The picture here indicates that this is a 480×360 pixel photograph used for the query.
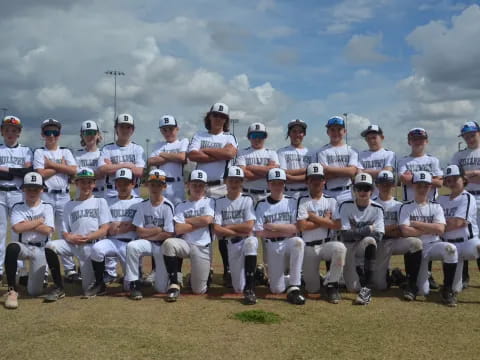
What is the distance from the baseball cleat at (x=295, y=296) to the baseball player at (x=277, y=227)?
0.33 metres

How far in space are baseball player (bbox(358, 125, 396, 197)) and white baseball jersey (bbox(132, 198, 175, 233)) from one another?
316cm

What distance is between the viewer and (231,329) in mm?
5281

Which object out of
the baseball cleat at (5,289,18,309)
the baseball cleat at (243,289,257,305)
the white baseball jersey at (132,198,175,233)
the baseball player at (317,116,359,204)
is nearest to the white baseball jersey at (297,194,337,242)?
the baseball player at (317,116,359,204)

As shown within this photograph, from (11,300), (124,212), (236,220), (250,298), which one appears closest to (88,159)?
(124,212)

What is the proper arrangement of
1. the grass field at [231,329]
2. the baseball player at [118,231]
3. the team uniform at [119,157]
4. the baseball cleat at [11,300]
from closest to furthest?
the grass field at [231,329], the baseball cleat at [11,300], the baseball player at [118,231], the team uniform at [119,157]

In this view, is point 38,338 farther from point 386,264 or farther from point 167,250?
point 386,264

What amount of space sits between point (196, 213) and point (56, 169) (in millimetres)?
2513

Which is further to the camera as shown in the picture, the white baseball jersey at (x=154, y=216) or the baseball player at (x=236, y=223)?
the white baseball jersey at (x=154, y=216)

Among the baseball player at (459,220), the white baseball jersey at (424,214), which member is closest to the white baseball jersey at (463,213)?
the baseball player at (459,220)

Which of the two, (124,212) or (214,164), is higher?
(214,164)

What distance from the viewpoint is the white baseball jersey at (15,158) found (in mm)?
7688

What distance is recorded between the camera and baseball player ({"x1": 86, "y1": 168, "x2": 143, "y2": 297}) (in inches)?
268

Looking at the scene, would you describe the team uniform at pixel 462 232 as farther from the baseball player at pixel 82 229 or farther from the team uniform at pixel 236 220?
the baseball player at pixel 82 229

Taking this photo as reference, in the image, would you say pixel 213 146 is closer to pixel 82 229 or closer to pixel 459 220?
pixel 82 229
